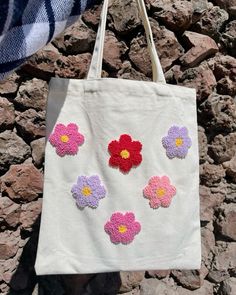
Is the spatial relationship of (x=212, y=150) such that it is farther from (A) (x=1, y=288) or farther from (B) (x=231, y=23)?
(A) (x=1, y=288)

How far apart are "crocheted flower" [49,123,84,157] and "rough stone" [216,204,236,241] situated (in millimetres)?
521

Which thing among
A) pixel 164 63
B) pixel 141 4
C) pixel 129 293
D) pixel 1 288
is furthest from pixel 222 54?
pixel 1 288

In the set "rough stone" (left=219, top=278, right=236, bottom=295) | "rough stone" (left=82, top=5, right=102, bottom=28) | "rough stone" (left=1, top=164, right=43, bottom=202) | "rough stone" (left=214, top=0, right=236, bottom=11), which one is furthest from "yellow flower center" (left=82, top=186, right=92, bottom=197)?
"rough stone" (left=214, top=0, right=236, bottom=11)

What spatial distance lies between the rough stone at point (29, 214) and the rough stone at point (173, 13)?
0.54m

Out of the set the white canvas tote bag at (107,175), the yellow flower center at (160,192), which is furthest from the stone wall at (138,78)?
the yellow flower center at (160,192)

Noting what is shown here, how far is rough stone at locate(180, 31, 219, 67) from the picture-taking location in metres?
1.18

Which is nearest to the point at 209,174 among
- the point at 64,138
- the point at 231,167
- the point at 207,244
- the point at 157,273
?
the point at 231,167

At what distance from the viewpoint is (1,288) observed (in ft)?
3.37

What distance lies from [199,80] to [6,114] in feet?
1.60

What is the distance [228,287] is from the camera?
3.92ft

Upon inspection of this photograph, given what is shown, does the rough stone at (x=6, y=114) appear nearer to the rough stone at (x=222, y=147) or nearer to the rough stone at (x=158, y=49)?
the rough stone at (x=158, y=49)

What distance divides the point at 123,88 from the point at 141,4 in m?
0.17

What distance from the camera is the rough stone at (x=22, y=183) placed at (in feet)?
3.34

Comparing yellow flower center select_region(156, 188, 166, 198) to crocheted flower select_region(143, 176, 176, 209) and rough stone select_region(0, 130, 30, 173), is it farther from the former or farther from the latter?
rough stone select_region(0, 130, 30, 173)
